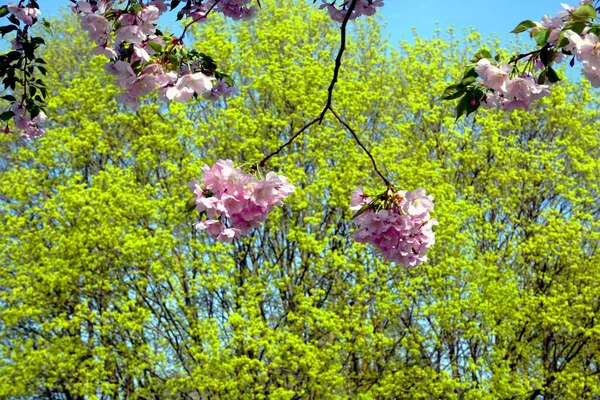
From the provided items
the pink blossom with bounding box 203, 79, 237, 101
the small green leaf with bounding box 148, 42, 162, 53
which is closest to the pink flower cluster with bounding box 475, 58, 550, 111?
the small green leaf with bounding box 148, 42, 162, 53

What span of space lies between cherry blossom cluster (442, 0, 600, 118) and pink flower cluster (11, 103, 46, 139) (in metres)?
3.83

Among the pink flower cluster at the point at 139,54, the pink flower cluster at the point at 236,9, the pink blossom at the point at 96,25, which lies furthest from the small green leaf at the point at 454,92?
the pink blossom at the point at 96,25

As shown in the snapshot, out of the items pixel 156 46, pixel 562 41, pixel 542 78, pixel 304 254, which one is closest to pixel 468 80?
pixel 542 78

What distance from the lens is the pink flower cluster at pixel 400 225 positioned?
313cm

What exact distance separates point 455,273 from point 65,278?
7.42 m

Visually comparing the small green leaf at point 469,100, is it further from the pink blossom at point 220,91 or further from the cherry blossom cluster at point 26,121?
the cherry blossom cluster at point 26,121

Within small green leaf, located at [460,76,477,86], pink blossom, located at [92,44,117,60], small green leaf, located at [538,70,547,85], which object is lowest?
small green leaf, located at [538,70,547,85]

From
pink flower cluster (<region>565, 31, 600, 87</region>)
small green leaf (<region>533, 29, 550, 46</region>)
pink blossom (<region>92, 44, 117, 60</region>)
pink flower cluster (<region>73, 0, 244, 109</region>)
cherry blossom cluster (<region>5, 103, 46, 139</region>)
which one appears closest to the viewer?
pink flower cluster (<region>565, 31, 600, 87</region>)

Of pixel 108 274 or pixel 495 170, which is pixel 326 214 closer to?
pixel 495 170

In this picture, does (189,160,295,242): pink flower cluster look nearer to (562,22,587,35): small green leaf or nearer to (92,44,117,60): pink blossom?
(92,44,117,60): pink blossom

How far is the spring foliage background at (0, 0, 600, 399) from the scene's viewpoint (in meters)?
12.8

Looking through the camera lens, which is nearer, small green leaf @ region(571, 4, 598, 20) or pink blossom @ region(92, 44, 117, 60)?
small green leaf @ region(571, 4, 598, 20)

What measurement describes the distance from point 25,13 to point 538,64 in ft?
12.4

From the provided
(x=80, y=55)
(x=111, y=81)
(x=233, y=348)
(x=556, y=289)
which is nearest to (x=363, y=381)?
(x=233, y=348)
